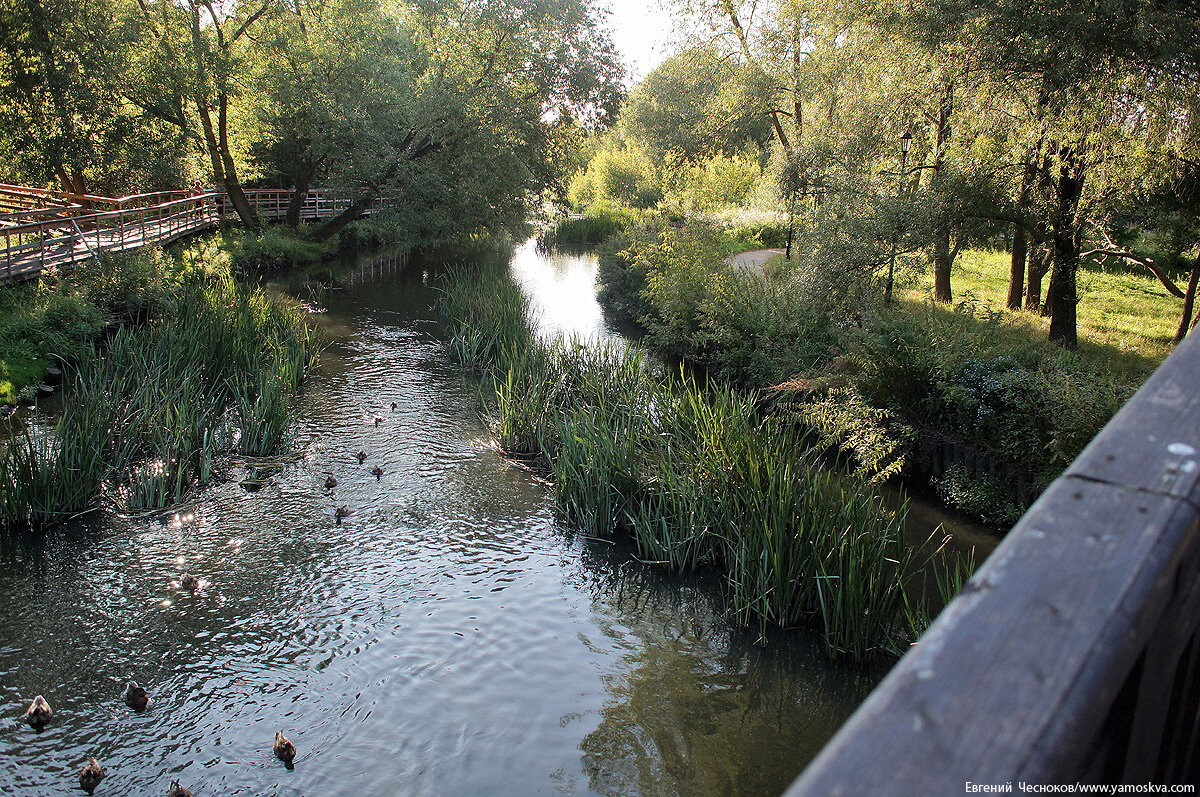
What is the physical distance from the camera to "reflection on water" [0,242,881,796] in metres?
5.15

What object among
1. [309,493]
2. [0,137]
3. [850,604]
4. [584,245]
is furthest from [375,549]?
[584,245]

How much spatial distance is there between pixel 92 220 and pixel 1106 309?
941 inches

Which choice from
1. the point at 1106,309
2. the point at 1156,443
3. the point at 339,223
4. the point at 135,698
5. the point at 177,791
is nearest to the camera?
the point at 1156,443

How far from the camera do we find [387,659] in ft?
20.4

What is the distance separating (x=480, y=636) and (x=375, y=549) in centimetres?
186

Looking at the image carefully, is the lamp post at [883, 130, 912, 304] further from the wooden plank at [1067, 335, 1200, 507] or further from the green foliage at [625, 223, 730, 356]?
the wooden plank at [1067, 335, 1200, 507]

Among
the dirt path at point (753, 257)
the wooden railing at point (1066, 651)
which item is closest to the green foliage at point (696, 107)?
the dirt path at point (753, 257)

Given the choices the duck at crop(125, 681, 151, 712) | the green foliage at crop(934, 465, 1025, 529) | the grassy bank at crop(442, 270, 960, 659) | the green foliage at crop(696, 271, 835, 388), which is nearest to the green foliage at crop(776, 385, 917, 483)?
the green foliage at crop(934, 465, 1025, 529)

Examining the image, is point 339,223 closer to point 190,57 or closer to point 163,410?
point 190,57

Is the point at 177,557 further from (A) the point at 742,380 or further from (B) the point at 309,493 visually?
(A) the point at 742,380

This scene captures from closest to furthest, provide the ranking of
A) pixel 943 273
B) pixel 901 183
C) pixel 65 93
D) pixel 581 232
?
pixel 901 183
pixel 943 273
pixel 65 93
pixel 581 232

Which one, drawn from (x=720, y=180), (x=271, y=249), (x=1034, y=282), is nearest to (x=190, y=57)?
(x=271, y=249)

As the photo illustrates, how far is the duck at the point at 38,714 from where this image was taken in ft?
17.1

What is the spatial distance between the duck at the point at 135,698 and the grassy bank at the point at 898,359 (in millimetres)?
6324
